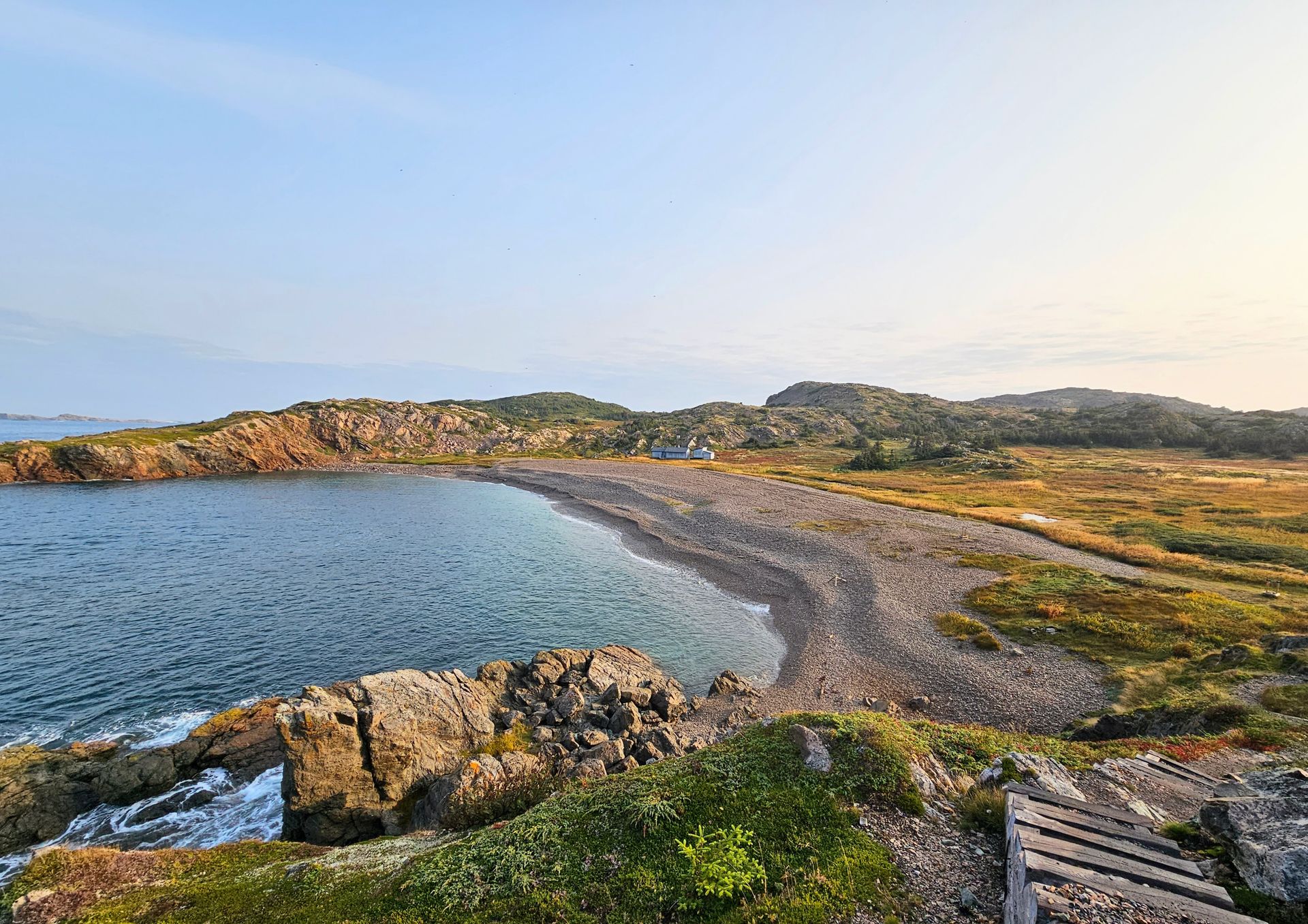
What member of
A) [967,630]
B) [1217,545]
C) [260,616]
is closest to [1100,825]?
[967,630]

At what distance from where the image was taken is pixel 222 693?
2680cm

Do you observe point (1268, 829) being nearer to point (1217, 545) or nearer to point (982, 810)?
point (982, 810)

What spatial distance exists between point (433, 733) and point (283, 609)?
2525 cm

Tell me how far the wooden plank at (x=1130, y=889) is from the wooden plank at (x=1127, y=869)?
117mm

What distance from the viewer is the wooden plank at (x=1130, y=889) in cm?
646

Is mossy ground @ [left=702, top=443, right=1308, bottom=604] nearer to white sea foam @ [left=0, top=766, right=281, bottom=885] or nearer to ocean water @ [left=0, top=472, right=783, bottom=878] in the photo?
ocean water @ [left=0, top=472, right=783, bottom=878]

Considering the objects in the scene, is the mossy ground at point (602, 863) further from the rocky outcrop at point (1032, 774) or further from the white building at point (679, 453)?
the white building at point (679, 453)

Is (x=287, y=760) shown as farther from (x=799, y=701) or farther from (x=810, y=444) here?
(x=810, y=444)

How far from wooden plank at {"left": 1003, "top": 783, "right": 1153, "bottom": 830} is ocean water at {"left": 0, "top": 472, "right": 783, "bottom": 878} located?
69.9 feet

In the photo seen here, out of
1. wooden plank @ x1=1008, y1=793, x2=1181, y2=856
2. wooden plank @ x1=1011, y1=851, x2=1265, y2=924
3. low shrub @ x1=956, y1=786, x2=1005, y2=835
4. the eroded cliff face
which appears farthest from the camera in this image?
the eroded cliff face

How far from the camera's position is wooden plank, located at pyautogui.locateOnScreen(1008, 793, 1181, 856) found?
8.20 m

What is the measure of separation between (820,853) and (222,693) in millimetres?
31276

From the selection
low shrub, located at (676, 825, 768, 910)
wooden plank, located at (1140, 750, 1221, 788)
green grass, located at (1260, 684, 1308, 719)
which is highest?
low shrub, located at (676, 825, 768, 910)

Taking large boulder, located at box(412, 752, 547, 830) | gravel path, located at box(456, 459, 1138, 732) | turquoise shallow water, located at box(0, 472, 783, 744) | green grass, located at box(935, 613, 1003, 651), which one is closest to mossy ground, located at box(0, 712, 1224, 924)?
large boulder, located at box(412, 752, 547, 830)
